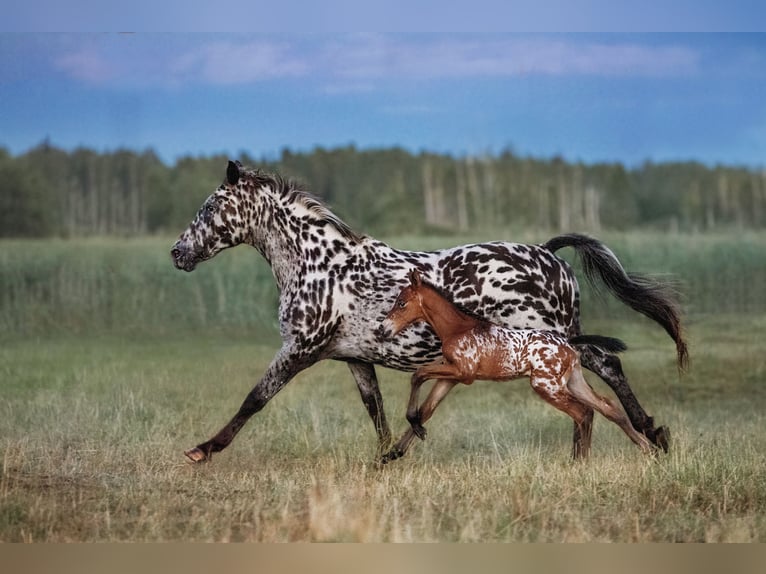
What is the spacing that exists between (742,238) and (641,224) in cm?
137

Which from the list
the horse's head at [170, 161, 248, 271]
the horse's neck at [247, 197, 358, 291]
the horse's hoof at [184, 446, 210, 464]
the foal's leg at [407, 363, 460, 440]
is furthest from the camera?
the horse's head at [170, 161, 248, 271]

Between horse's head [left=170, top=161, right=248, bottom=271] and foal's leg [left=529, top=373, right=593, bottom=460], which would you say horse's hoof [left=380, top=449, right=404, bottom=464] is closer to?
foal's leg [left=529, top=373, right=593, bottom=460]

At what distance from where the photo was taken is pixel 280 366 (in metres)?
7.14

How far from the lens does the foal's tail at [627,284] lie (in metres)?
7.56

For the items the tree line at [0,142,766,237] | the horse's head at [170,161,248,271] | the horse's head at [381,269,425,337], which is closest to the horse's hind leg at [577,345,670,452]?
the horse's head at [381,269,425,337]

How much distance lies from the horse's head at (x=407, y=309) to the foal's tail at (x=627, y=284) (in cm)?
118

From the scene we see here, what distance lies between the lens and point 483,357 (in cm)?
669

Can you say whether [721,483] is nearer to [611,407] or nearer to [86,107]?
[611,407]

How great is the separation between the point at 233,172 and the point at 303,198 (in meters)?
0.48

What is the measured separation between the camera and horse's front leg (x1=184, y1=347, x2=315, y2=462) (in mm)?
6977

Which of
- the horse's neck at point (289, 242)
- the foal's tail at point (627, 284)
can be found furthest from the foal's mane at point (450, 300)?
the foal's tail at point (627, 284)

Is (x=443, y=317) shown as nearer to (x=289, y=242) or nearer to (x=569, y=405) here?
(x=569, y=405)

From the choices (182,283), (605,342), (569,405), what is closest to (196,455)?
(569,405)

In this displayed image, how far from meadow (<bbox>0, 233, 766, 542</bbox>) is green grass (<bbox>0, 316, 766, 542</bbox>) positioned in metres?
0.02
